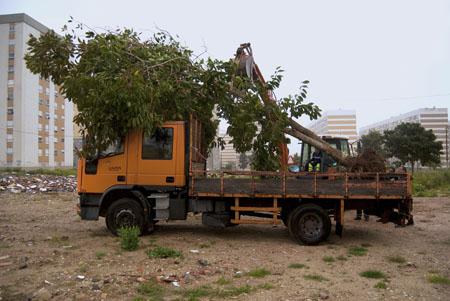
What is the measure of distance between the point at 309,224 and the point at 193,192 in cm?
253

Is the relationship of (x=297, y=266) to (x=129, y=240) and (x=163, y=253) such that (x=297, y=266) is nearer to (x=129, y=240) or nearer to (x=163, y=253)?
(x=163, y=253)

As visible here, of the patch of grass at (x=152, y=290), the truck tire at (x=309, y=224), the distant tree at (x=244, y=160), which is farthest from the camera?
the distant tree at (x=244, y=160)

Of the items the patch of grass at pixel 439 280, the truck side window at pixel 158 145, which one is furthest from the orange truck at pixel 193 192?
the patch of grass at pixel 439 280

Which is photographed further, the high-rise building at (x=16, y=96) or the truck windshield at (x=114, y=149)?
the high-rise building at (x=16, y=96)

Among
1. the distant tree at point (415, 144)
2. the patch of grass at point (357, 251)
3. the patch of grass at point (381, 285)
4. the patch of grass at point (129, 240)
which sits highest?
the distant tree at point (415, 144)

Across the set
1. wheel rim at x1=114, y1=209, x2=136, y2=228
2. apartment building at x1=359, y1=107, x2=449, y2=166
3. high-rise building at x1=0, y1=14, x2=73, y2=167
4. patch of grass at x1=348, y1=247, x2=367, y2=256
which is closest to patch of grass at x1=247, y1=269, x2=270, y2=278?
patch of grass at x1=348, y1=247, x2=367, y2=256

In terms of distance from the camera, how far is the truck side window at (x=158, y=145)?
24.0ft

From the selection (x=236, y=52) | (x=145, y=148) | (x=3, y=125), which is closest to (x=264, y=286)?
(x=145, y=148)

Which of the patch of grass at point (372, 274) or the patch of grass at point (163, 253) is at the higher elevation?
the patch of grass at point (163, 253)

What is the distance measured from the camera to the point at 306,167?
10.9m

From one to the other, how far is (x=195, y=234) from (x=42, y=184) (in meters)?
16.0

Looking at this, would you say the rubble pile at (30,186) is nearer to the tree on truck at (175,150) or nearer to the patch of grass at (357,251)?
the tree on truck at (175,150)

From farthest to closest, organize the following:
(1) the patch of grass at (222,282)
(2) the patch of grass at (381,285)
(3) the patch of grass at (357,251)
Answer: (3) the patch of grass at (357,251) < (1) the patch of grass at (222,282) < (2) the patch of grass at (381,285)

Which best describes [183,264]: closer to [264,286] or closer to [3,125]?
[264,286]
